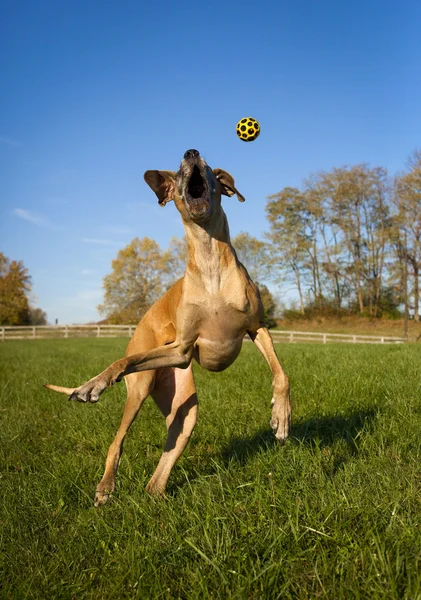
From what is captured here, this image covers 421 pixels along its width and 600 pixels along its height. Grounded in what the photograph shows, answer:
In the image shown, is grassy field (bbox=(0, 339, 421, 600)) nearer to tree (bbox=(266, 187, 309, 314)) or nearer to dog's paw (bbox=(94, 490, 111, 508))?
dog's paw (bbox=(94, 490, 111, 508))

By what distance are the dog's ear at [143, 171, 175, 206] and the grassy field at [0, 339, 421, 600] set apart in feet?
6.82

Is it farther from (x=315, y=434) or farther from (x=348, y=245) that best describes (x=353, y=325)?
(x=315, y=434)

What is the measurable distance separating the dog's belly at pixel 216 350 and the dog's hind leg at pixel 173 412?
408 millimetres

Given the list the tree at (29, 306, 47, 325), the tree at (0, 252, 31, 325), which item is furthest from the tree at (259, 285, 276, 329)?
the tree at (29, 306, 47, 325)

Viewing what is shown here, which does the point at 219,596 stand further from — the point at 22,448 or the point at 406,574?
the point at 22,448

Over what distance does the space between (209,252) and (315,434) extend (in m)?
1.93

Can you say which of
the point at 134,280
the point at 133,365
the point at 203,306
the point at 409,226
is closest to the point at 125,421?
the point at 133,365

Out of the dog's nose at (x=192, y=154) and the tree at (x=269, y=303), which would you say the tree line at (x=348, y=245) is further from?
the dog's nose at (x=192, y=154)

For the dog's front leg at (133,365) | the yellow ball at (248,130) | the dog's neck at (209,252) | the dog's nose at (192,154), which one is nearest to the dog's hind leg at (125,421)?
the dog's front leg at (133,365)

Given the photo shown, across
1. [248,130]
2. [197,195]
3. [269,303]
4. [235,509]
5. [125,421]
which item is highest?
[269,303]

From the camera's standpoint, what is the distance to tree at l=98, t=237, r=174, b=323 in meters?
52.2

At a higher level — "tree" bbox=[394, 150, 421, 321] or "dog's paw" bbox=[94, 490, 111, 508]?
"tree" bbox=[394, 150, 421, 321]

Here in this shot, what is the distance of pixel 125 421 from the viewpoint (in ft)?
13.6

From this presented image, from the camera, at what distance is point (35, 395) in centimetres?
840
